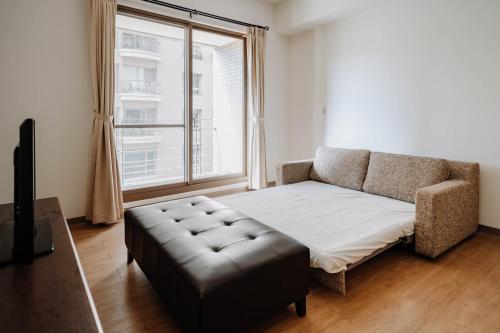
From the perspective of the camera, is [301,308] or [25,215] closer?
[25,215]

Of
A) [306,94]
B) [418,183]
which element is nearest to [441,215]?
[418,183]

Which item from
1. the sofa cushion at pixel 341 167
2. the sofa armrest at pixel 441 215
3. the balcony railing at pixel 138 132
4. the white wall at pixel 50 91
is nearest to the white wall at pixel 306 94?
the sofa cushion at pixel 341 167

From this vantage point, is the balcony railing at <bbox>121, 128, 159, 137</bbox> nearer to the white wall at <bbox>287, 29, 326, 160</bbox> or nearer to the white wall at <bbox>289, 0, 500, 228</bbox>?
the white wall at <bbox>287, 29, 326, 160</bbox>

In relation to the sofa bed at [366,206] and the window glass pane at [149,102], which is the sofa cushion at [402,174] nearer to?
the sofa bed at [366,206]

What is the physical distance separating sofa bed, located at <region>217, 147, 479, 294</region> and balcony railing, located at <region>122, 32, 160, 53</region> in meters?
2.21

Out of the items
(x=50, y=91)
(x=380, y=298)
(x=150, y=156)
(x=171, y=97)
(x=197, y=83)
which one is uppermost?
(x=197, y=83)

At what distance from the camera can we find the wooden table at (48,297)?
75 cm

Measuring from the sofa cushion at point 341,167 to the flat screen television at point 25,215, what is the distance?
Answer: 9.02 feet

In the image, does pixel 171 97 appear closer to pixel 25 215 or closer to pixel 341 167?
pixel 341 167

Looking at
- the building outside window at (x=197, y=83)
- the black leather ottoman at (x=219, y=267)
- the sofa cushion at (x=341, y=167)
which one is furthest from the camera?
the building outside window at (x=197, y=83)

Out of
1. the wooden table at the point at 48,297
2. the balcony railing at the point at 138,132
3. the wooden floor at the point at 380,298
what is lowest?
the wooden floor at the point at 380,298

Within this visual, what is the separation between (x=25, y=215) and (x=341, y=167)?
290 cm

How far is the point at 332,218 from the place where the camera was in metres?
2.32

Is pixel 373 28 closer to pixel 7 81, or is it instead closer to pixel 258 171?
pixel 258 171
